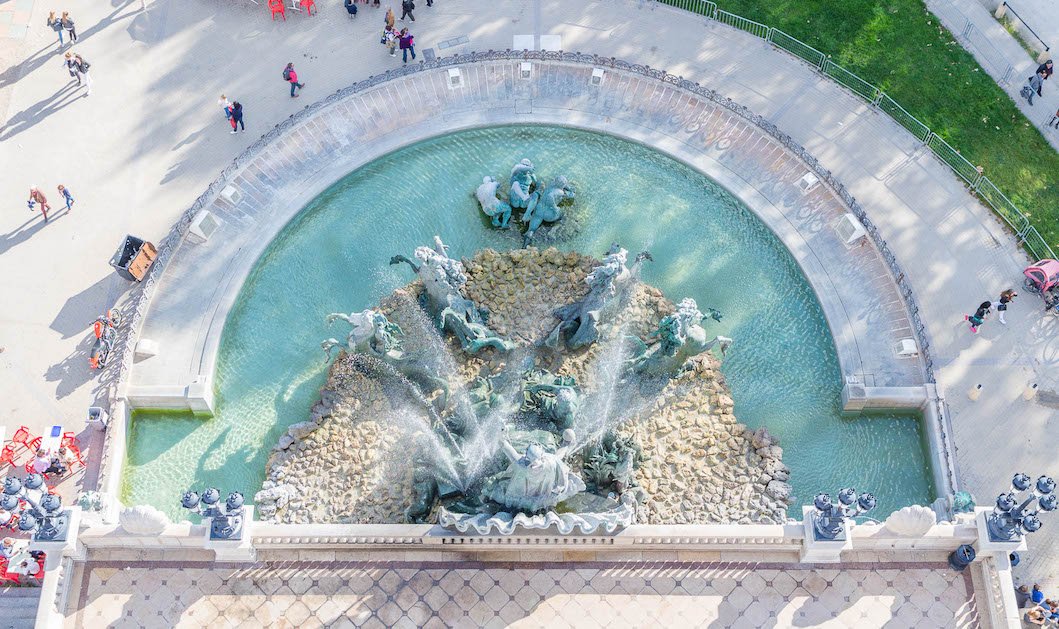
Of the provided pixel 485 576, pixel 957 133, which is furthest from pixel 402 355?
pixel 957 133

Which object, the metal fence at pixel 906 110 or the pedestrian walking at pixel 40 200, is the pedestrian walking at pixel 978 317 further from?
the pedestrian walking at pixel 40 200

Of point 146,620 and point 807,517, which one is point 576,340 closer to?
point 807,517

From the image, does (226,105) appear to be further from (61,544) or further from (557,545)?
(557,545)

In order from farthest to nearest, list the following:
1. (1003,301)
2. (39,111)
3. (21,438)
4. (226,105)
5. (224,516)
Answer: (39,111) → (226,105) → (1003,301) → (21,438) → (224,516)

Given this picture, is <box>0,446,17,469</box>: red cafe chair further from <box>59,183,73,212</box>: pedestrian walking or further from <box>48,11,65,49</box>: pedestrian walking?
<box>48,11,65,49</box>: pedestrian walking

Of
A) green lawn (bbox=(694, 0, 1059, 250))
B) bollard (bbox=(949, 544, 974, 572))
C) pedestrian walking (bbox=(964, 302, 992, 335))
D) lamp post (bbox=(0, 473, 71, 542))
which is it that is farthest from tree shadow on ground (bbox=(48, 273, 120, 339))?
pedestrian walking (bbox=(964, 302, 992, 335))

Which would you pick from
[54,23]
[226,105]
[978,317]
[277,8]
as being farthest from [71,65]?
[978,317]
